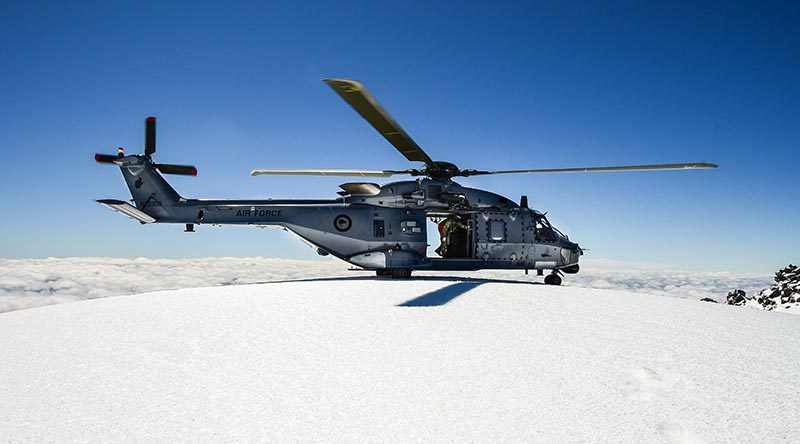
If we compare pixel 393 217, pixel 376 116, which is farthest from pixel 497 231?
pixel 376 116

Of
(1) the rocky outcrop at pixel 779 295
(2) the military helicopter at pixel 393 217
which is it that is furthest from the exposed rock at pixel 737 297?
(2) the military helicopter at pixel 393 217

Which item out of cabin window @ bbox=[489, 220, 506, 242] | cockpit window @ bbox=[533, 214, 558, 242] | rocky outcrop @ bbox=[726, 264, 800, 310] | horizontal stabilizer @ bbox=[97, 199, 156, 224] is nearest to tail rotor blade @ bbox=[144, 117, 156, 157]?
horizontal stabilizer @ bbox=[97, 199, 156, 224]

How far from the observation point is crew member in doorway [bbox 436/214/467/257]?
17.2m

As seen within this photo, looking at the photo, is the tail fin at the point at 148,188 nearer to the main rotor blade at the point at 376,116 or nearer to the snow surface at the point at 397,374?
the snow surface at the point at 397,374

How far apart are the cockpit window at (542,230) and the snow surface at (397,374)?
26.2 feet

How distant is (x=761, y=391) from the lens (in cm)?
511

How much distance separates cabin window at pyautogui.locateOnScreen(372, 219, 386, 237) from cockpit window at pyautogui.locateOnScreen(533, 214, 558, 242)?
587 centimetres

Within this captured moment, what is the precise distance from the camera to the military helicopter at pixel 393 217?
1516cm

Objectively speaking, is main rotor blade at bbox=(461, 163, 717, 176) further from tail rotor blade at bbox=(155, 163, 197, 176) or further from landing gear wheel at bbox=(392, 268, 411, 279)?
tail rotor blade at bbox=(155, 163, 197, 176)

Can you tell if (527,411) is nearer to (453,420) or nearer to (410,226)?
(453,420)

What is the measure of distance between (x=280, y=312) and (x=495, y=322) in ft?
13.2

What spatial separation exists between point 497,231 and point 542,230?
6.24 feet

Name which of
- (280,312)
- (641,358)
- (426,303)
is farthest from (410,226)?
(641,358)

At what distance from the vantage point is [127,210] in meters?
14.2
